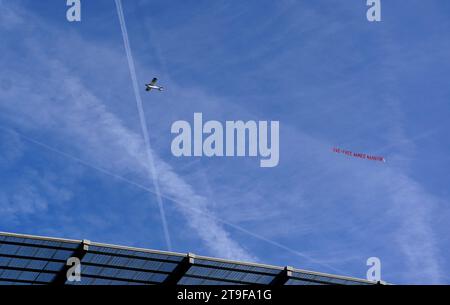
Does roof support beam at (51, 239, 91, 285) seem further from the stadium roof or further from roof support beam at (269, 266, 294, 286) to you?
roof support beam at (269, 266, 294, 286)

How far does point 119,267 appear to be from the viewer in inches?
1118

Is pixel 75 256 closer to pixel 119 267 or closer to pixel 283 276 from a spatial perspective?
pixel 119 267

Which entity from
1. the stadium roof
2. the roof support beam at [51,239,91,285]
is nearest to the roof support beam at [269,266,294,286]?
the stadium roof

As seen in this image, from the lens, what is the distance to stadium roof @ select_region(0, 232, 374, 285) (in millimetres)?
26812

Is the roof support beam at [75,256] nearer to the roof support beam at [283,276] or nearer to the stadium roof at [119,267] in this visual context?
the stadium roof at [119,267]

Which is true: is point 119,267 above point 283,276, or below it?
above

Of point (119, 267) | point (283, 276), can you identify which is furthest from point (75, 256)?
point (283, 276)

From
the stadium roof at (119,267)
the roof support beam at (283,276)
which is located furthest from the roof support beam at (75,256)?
the roof support beam at (283,276)

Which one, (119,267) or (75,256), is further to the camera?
(119,267)

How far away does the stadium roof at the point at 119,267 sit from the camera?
26.8 m
